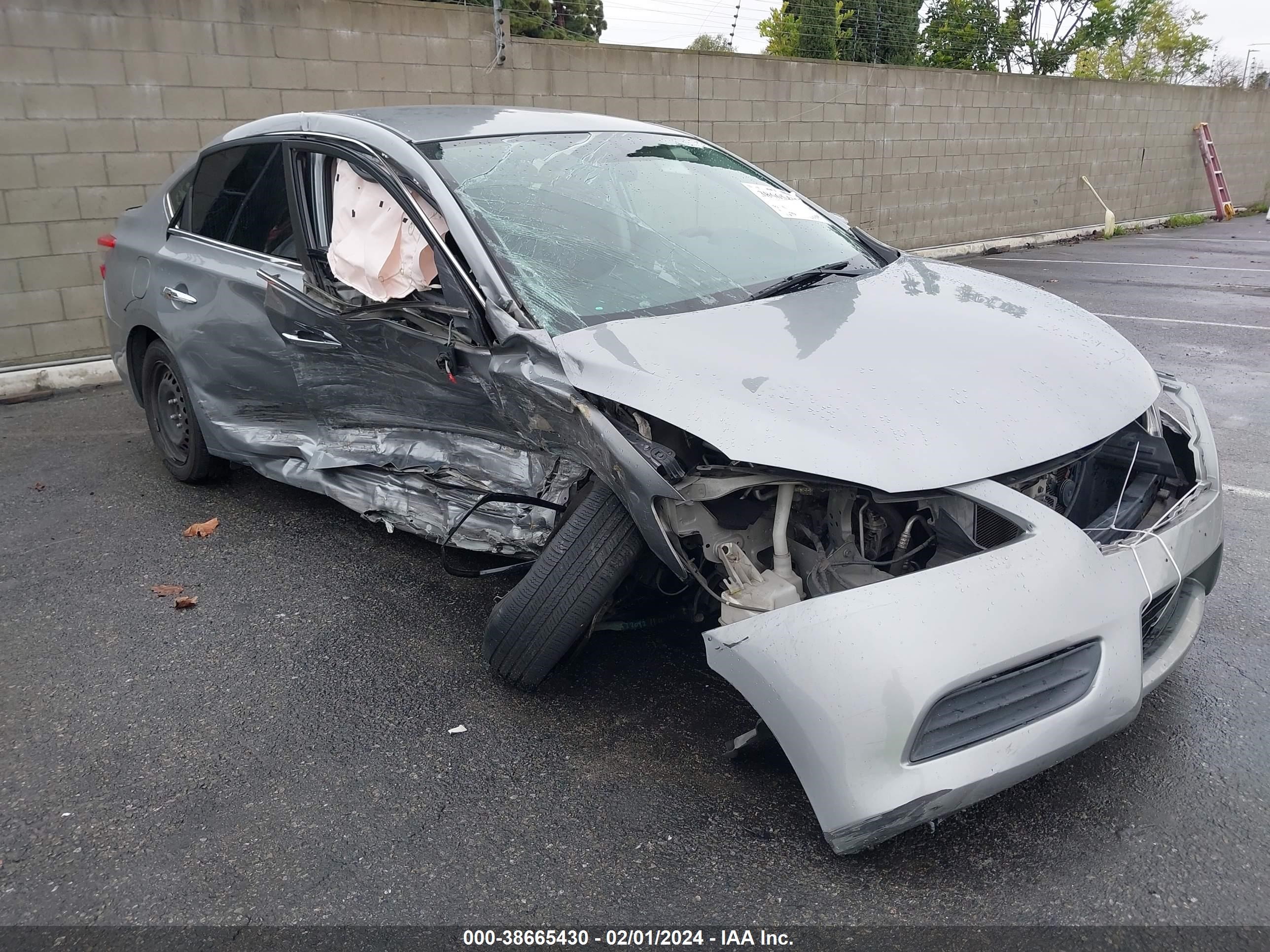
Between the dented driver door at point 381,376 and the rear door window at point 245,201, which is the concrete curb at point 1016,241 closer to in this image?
the rear door window at point 245,201

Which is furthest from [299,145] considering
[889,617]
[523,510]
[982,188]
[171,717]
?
[982,188]

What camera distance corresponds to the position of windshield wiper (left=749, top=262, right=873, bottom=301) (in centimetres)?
320

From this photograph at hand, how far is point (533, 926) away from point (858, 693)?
33.9 inches

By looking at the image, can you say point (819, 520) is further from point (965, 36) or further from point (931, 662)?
point (965, 36)

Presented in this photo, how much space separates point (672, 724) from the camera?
2.83 meters

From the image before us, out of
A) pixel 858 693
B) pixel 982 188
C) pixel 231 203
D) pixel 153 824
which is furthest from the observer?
pixel 982 188

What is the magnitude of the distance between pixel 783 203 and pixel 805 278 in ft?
2.67

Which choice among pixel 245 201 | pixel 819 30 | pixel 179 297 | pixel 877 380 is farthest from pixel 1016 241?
pixel 877 380

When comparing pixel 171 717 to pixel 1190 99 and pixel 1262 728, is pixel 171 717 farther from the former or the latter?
pixel 1190 99

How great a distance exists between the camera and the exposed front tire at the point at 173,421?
456 centimetres

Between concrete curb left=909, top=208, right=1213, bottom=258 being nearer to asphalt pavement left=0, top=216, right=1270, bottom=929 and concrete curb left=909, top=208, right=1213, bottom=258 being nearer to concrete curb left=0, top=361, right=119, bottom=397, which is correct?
concrete curb left=0, top=361, right=119, bottom=397

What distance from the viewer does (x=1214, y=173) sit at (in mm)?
18984

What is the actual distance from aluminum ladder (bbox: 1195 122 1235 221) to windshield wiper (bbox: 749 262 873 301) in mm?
18898

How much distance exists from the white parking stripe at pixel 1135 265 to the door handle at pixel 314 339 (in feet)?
37.1
